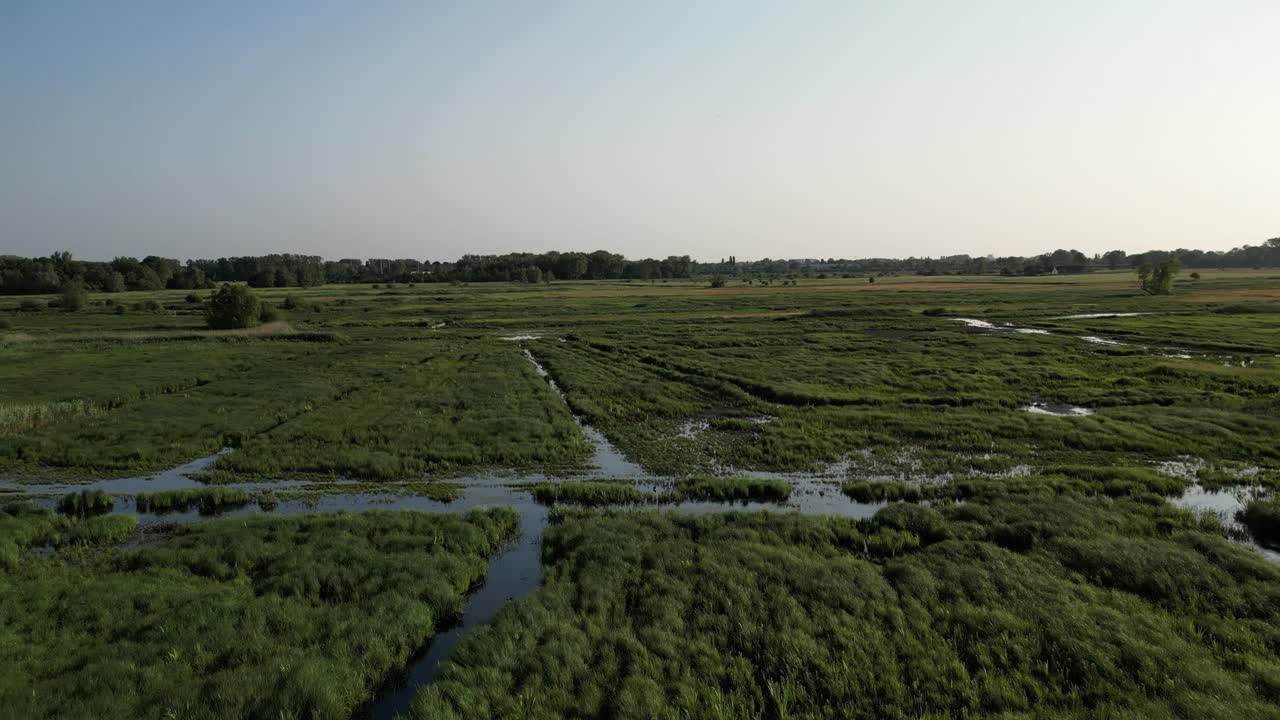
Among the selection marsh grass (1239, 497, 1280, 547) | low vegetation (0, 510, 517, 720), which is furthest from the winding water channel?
low vegetation (0, 510, 517, 720)

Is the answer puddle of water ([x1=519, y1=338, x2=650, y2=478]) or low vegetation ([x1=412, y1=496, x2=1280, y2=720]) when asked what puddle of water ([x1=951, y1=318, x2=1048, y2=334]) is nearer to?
puddle of water ([x1=519, y1=338, x2=650, y2=478])

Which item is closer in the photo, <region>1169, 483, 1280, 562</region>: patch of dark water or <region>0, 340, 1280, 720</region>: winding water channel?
<region>0, 340, 1280, 720</region>: winding water channel

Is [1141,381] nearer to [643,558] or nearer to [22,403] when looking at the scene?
[643,558]

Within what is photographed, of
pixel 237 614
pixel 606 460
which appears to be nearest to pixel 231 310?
pixel 606 460

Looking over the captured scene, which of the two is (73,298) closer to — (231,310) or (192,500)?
(231,310)

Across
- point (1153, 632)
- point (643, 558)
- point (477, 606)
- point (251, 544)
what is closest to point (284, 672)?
point (477, 606)

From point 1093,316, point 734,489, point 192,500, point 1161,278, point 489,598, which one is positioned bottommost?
point 489,598
